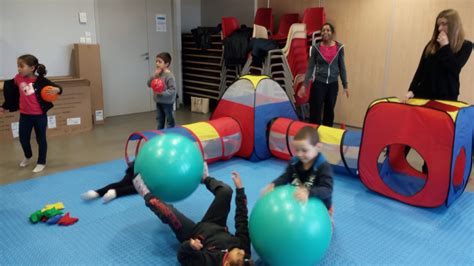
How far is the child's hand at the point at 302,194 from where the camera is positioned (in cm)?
212

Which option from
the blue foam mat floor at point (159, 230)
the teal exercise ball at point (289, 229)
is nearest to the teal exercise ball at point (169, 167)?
the blue foam mat floor at point (159, 230)

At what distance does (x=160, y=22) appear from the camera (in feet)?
23.9

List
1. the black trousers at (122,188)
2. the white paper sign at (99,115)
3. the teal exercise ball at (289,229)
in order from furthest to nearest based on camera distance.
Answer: the white paper sign at (99,115) → the black trousers at (122,188) → the teal exercise ball at (289,229)

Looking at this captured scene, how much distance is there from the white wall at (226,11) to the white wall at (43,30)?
9.16ft

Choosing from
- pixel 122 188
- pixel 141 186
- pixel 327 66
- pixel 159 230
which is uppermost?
pixel 327 66

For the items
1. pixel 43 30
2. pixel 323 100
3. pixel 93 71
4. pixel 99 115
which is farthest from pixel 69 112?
pixel 323 100

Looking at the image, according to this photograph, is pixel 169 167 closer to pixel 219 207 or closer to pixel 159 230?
pixel 219 207

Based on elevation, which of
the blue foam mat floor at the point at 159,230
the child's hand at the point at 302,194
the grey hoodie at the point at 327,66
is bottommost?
the blue foam mat floor at the point at 159,230

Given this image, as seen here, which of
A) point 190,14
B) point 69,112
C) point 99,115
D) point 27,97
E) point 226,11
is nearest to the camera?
point 27,97

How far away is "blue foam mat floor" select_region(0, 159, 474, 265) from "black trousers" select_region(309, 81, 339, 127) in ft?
3.87

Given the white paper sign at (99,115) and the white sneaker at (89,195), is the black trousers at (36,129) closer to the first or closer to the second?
the white sneaker at (89,195)

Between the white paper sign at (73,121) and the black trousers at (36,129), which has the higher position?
the black trousers at (36,129)

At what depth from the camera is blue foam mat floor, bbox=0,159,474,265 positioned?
2.56 metres

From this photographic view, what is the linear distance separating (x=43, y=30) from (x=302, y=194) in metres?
5.17
